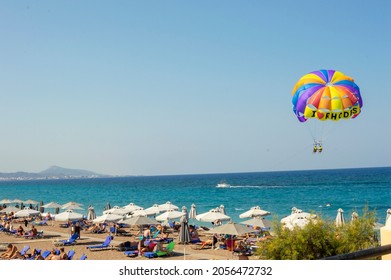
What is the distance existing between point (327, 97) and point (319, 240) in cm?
413

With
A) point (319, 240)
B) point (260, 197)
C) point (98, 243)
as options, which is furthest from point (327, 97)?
point (260, 197)

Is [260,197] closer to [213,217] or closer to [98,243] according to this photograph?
[213,217]

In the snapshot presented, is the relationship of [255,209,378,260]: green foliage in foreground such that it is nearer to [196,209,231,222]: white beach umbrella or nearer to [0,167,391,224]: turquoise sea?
[0,167,391,224]: turquoise sea

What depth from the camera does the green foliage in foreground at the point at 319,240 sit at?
9.52m

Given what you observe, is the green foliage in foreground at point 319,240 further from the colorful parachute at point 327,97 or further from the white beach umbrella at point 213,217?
the white beach umbrella at point 213,217

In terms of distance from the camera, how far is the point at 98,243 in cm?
1759

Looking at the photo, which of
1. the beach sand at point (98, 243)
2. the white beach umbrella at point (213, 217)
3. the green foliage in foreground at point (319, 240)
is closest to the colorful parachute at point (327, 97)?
the green foliage in foreground at point (319, 240)

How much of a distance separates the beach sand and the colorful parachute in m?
4.92

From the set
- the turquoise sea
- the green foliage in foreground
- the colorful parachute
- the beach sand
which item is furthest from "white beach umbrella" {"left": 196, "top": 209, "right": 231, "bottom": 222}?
the green foliage in foreground

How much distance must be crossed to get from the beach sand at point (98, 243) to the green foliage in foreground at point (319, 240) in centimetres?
316

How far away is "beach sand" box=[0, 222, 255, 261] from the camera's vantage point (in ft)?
46.9
